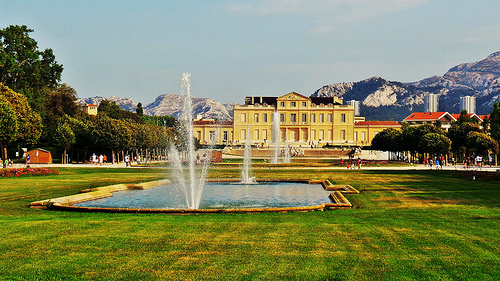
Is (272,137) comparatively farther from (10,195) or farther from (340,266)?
(340,266)

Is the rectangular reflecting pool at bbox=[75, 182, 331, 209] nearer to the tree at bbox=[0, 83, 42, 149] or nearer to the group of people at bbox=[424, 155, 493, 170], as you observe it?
the group of people at bbox=[424, 155, 493, 170]

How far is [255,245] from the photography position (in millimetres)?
8359

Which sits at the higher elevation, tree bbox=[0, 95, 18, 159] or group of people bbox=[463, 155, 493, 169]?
tree bbox=[0, 95, 18, 159]

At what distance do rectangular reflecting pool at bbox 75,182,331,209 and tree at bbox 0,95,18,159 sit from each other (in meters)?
24.8

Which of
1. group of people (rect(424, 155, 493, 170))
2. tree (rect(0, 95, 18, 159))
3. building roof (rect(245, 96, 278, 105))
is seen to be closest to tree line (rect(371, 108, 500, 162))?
group of people (rect(424, 155, 493, 170))

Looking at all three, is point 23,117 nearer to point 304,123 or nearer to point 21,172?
point 21,172

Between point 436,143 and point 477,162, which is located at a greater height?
point 436,143

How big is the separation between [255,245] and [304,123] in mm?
97857

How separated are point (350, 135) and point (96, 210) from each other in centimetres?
9682

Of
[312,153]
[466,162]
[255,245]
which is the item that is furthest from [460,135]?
[255,245]

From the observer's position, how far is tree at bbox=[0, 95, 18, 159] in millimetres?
40562

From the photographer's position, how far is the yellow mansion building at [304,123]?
346 ft

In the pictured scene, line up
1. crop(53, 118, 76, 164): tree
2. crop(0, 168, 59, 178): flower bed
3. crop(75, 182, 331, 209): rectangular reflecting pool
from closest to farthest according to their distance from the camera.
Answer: crop(75, 182, 331, 209): rectangular reflecting pool < crop(0, 168, 59, 178): flower bed < crop(53, 118, 76, 164): tree

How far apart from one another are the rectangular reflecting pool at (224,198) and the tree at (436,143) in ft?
102
